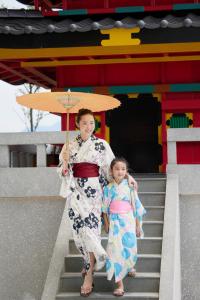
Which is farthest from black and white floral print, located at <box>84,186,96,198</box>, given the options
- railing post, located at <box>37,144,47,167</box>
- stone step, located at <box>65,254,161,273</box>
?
railing post, located at <box>37,144,47,167</box>

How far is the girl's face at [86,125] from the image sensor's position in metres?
6.27

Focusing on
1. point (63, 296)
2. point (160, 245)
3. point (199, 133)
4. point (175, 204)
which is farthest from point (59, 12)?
point (63, 296)

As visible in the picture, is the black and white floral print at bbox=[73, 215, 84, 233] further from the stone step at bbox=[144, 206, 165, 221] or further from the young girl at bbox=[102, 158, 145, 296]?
the stone step at bbox=[144, 206, 165, 221]

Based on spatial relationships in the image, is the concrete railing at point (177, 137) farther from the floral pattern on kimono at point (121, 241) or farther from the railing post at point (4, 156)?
the floral pattern on kimono at point (121, 241)

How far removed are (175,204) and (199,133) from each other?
1.53 meters

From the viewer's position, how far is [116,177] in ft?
20.6

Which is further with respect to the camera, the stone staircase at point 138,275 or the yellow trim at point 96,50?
the yellow trim at point 96,50

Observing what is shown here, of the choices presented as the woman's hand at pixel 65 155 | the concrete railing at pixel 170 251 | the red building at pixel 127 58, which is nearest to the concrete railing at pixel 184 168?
the concrete railing at pixel 170 251

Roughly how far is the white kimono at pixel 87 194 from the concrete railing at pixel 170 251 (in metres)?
0.74

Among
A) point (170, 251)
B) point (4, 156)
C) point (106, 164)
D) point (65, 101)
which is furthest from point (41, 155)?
point (170, 251)

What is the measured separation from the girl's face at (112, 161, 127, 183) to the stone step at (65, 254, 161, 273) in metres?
1.22

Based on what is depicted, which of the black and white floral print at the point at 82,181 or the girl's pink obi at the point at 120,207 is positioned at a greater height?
the black and white floral print at the point at 82,181

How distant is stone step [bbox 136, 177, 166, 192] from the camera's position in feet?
29.7

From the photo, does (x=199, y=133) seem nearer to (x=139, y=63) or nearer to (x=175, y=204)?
(x=175, y=204)
